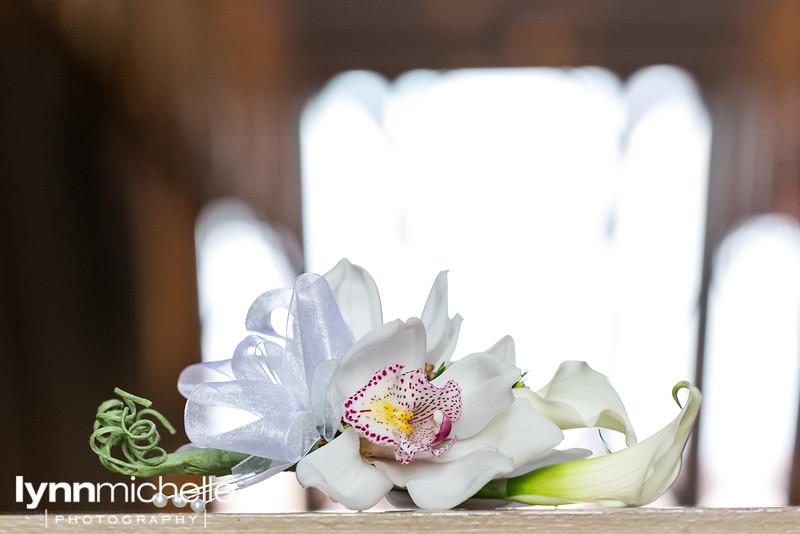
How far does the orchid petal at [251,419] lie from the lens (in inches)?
9.4

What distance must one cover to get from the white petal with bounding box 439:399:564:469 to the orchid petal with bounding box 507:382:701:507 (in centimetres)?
2

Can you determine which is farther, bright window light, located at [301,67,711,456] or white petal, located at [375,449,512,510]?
bright window light, located at [301,67,711,456]

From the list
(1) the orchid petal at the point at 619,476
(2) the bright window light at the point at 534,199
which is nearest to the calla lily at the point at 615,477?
(1) the orchid petal at the point at 619,476

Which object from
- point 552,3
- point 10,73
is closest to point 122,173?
point 10,73

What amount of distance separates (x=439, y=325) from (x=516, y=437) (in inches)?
2.5

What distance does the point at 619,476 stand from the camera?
243 mm

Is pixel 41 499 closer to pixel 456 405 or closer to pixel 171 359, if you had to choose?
pixel 456 405

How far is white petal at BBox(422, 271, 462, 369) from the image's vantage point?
11.1 inches

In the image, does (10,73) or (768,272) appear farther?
(768,272)

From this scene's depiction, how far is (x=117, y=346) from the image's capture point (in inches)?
79.2

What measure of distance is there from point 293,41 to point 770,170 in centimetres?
179

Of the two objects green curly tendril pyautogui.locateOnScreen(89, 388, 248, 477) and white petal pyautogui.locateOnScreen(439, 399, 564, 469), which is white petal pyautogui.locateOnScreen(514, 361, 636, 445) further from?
green curly tendril pyautogui.locateOnScreen(89, 388, 248, 477)

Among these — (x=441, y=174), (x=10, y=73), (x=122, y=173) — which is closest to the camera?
(x=10, y=73)

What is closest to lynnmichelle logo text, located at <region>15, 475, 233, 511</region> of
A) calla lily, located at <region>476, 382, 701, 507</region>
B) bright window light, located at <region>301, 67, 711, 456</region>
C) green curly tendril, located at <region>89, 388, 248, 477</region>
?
green curly tendril, located at <region>89, 388, 248, 477</region>
